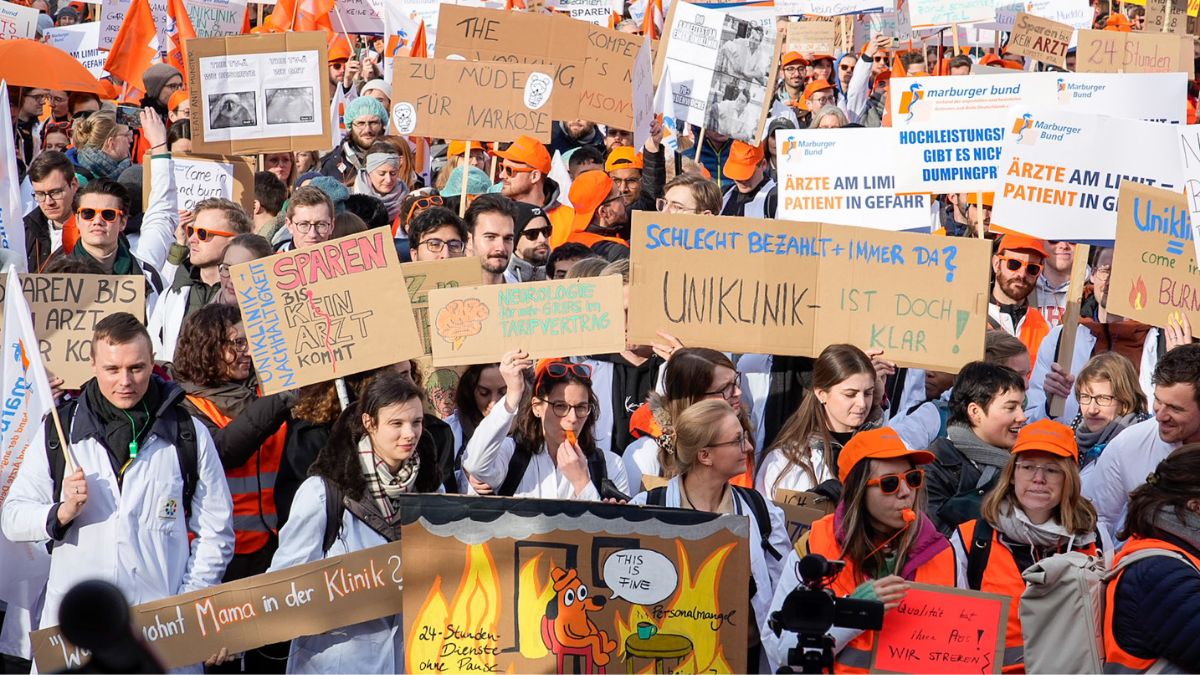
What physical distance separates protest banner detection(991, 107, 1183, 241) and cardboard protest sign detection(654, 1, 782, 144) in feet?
10.6

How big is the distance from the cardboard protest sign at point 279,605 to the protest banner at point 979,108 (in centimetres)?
446

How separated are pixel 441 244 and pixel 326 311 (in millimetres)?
1368

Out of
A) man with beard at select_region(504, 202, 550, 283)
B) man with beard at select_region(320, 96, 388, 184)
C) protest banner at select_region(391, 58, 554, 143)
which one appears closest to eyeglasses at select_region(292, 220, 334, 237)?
man with beard at select_region(504, 202, 550, 283)

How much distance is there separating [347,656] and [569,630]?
2.85 feet

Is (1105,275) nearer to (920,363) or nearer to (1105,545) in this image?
(920,363)

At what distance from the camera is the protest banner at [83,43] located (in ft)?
49.6

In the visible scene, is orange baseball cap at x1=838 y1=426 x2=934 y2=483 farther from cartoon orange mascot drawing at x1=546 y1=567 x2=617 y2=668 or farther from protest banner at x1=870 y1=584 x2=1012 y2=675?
cartoon orange mascot drawing at x1=546 y1=567 x2=617 y2=668

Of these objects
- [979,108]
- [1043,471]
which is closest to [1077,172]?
[979,108]

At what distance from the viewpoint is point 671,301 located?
271 inches

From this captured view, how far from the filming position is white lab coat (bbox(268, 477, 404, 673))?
5.21 metres

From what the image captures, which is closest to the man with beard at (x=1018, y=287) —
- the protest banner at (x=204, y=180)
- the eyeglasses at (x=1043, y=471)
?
the eyeglasses at (x=1043, y=471)

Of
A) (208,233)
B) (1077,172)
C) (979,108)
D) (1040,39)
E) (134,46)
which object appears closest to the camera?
(208,233)

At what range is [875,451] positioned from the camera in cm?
507

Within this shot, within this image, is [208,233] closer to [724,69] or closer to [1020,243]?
[1020,243]
